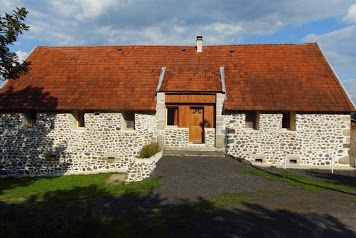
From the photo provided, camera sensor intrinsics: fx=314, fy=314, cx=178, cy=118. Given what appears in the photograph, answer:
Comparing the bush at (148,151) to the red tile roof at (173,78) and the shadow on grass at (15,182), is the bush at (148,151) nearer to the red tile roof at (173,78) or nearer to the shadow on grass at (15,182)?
the red tile roof at (173,78)

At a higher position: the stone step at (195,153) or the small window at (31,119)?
the small window at (31,119)

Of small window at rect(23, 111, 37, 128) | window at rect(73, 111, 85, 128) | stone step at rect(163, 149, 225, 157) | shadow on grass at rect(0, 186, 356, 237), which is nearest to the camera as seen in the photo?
shadow on grass at rect(0, 186, 356, 237)

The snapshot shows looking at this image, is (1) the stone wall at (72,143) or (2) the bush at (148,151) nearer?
(2) the bush at (148,151)

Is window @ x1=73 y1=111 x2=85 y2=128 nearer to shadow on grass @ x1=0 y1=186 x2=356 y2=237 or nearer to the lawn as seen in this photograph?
the lawn

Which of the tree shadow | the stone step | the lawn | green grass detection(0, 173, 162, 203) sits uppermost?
the tree shadow

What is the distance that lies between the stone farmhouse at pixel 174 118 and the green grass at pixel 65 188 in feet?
4.26

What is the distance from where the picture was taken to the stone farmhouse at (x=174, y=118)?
592 inches

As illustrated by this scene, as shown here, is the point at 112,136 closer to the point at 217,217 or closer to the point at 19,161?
the point at 19,161

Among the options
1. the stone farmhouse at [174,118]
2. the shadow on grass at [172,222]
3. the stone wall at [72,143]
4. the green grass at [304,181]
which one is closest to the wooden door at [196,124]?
the stone farmhouse at [174,118]

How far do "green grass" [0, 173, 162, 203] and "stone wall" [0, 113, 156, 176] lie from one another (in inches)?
31.0

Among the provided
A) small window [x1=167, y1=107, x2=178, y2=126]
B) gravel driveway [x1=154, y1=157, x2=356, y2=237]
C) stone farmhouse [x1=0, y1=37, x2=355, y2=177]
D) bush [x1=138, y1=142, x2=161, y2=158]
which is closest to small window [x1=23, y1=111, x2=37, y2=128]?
stone farmhouse [x1=0, y1=37, x2=355, y2=177]

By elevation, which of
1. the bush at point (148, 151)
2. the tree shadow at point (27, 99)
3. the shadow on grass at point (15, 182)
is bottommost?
the shadow on grass at point (15, 182)

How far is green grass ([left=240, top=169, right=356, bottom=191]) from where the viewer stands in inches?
422

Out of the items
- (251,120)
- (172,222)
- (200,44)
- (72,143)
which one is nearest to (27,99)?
(72,143)
